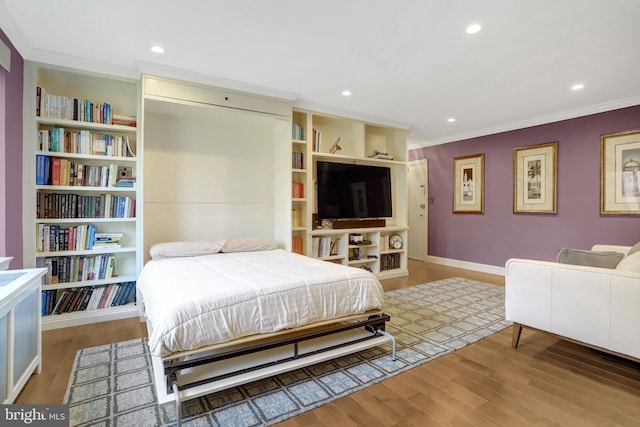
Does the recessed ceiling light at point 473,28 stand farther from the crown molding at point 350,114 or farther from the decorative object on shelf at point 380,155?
the decorative object on shelf at point 380,155

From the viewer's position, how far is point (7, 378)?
5.32 feet

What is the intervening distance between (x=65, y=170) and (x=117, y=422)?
2.37 meters

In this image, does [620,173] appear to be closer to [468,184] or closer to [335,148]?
[468,184]

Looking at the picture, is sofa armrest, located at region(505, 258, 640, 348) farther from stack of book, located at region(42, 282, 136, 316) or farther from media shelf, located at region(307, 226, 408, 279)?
stack of book, located at region(42, 282, 136, 316)

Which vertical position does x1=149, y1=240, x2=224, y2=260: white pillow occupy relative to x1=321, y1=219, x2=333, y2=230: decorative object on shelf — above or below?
below

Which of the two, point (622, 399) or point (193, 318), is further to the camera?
point (622, 399)

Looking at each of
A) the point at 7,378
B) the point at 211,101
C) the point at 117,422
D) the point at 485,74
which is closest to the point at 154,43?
the point at 211,101

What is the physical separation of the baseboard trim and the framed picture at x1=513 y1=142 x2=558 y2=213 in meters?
1.03

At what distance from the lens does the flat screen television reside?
4.28 meters

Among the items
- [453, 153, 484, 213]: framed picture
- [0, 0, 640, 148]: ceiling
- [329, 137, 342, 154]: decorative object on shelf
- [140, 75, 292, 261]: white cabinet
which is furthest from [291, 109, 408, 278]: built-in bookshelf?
[453, 153, 484, 213]: framed picture

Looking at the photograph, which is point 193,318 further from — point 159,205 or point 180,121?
point 180,121

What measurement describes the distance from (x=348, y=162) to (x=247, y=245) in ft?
7.00

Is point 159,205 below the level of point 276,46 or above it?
below

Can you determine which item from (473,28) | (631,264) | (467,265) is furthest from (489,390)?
(467,265)
